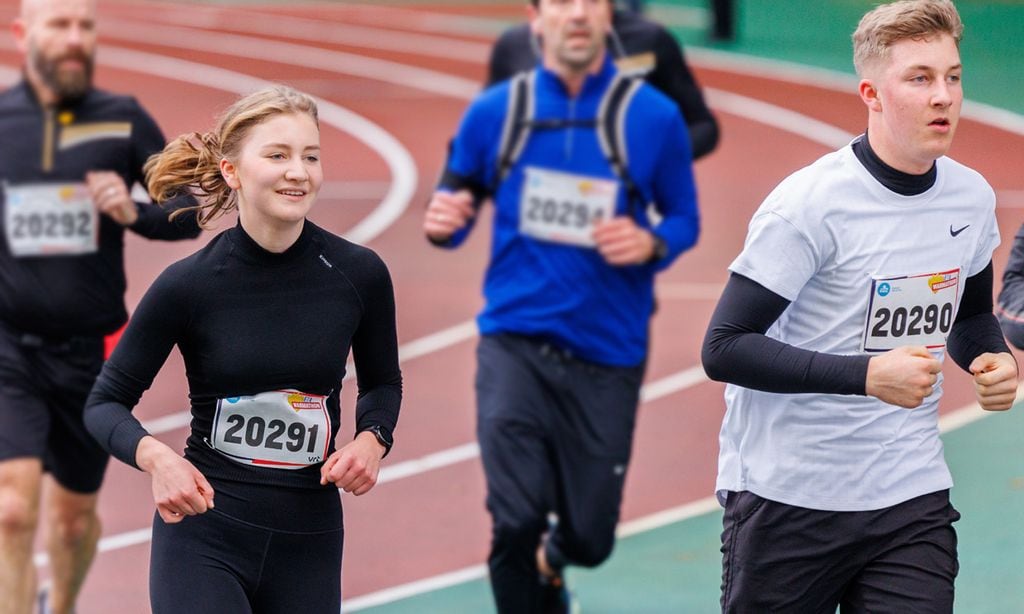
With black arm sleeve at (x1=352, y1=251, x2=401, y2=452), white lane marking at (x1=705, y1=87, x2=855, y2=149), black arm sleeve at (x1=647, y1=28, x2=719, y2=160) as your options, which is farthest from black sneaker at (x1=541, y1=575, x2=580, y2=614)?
white lane marking at (x1=705, y1=87, x2=855, y2=149)

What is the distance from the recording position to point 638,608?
727 centimetres

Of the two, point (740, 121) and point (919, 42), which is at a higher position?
point (919, 42)

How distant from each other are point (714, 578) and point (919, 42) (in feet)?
12.1

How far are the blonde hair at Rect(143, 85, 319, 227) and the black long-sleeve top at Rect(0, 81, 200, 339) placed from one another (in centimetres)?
168

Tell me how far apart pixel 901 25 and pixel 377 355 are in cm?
157

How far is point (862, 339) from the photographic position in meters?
4.38

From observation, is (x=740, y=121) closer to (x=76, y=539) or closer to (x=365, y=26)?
(x=365, y=26)

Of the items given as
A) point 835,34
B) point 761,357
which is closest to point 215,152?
point 761,357

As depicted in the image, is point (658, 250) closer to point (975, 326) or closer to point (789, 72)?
point (975, 326)

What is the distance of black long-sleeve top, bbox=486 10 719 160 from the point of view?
307 inches

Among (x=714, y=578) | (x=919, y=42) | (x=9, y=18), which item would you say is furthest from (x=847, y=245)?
(x=9, y=18)

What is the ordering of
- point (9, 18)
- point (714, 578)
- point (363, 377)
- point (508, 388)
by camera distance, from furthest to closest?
point (9, 18) < point (714, 578) < point (508, 388) < point (363, 377)

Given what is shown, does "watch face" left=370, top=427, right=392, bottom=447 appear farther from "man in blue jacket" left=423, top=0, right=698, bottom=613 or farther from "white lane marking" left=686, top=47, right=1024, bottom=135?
"white lane marking" left=686, top=47, right=1024, bottom=135

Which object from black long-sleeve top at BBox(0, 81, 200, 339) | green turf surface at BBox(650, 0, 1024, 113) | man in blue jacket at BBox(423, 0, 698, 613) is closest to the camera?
black long-sleeve top at BBox(0, 81, 200, 339)
